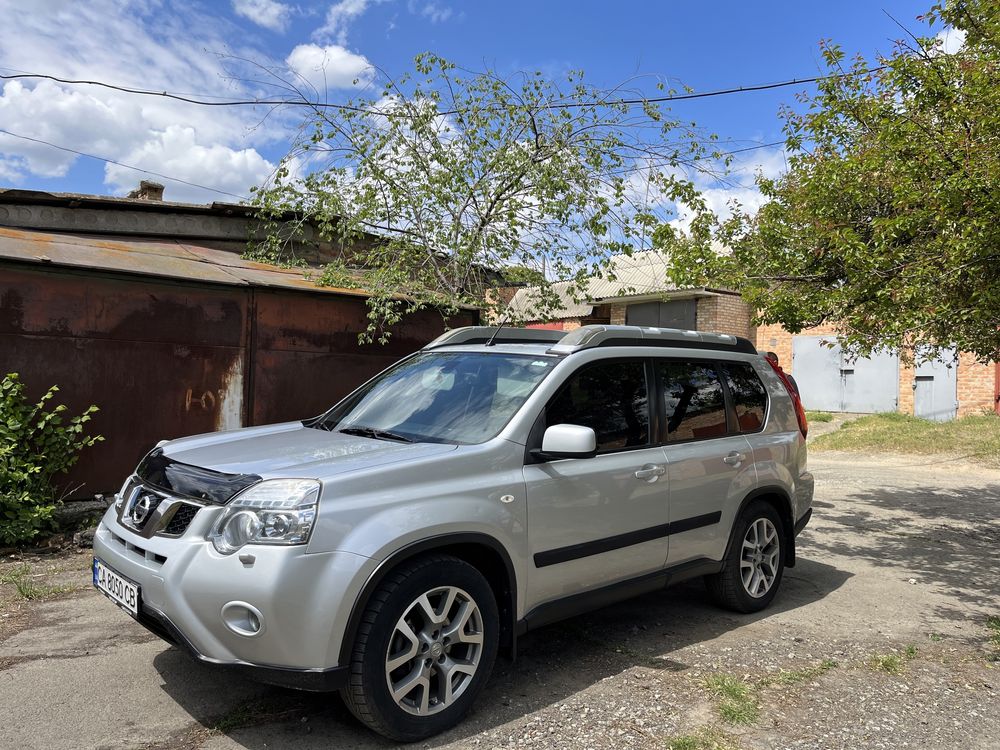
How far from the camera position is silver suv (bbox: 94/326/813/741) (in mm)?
2986

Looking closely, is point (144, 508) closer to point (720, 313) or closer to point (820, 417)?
point (820, 417)

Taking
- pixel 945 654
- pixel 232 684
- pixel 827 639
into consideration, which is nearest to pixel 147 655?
pixel 232 684

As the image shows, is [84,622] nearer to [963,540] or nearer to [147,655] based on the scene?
[147,655]

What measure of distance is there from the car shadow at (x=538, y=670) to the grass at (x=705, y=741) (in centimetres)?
64

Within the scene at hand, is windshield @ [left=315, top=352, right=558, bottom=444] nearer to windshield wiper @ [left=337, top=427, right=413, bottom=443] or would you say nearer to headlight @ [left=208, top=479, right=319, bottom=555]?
windshield wiper @ [left=337, top=427, right=413, bottom=443]

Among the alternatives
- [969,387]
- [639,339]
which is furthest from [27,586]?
[969,387]

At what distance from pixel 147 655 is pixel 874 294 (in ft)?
17.7

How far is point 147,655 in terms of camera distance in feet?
13.5

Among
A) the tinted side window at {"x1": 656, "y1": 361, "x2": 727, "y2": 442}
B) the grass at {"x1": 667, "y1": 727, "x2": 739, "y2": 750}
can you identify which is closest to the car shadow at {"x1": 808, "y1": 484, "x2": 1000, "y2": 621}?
the tinted side window at {"x1": 656, "y1": 361, "x2": 727, "y2": 442}

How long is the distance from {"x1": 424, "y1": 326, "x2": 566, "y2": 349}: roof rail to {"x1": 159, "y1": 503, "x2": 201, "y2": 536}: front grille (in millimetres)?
1875

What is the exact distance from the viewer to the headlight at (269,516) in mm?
2988

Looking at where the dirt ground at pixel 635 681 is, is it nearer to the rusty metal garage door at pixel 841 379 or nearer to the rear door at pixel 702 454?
the rear door at pixel 702 454

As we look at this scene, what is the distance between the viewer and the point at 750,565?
507cm

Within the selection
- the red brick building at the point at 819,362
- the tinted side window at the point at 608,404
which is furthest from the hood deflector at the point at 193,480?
the red brick building at the point at 819,362
